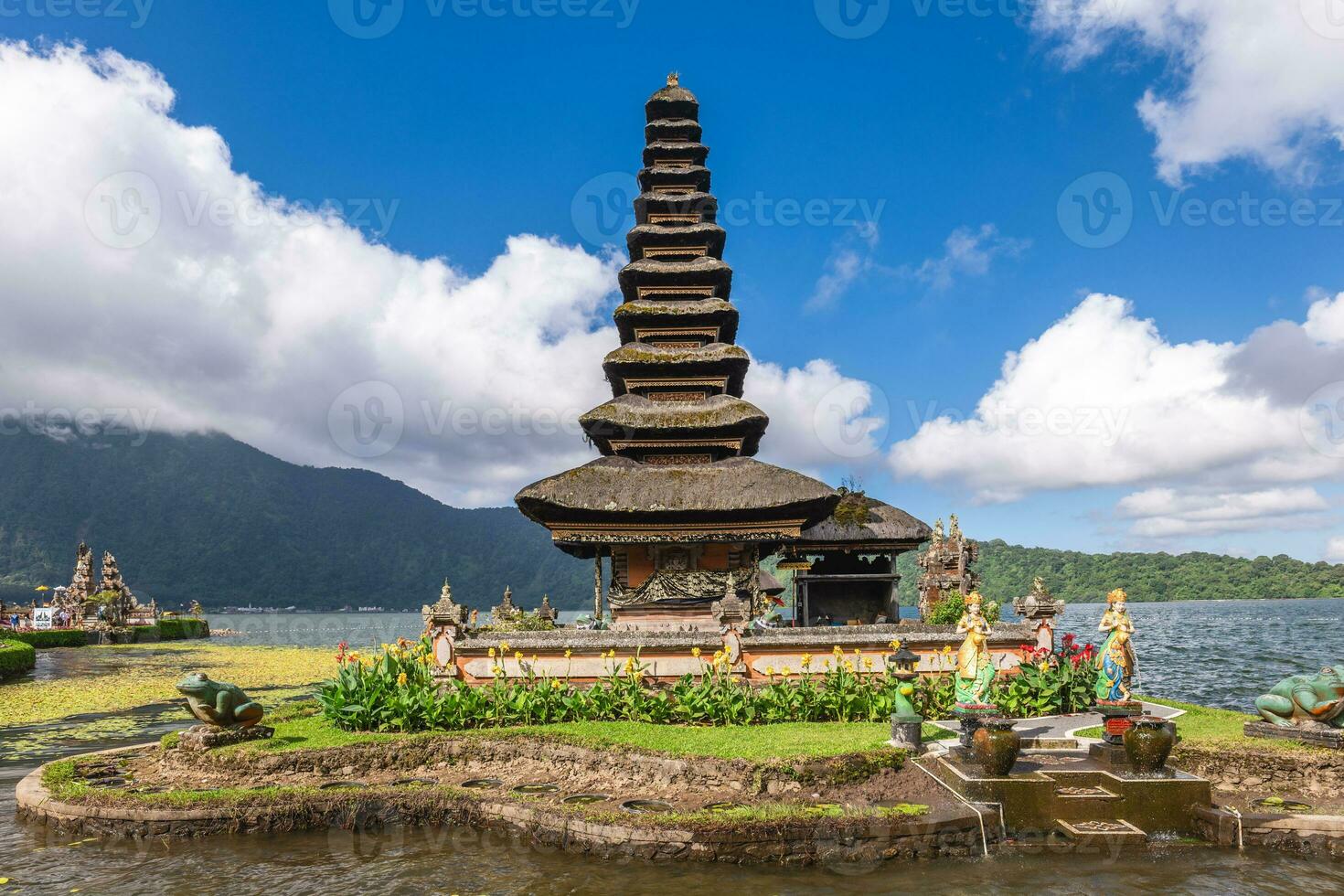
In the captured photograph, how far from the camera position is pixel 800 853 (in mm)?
9461

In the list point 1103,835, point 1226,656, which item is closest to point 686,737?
point 1103,835

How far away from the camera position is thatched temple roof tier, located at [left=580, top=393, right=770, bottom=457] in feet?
74.0

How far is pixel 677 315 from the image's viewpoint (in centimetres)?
2527

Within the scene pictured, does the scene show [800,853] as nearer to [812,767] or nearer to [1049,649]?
[812,767]

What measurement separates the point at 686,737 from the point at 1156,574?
15234 cm

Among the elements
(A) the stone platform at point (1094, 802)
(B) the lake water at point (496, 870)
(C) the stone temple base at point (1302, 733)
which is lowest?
(B) the lake water at point (496, 870)

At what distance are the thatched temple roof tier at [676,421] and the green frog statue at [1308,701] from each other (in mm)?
12919

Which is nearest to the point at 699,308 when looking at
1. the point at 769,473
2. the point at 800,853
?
the point at 769,473

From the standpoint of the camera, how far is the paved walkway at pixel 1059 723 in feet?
41.3

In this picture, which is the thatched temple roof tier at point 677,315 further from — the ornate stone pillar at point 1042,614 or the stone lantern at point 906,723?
the stone lantern at point 906,723

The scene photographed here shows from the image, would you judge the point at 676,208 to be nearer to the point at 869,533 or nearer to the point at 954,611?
the point at 869,533

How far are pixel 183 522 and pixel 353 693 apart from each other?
200290 millimetres

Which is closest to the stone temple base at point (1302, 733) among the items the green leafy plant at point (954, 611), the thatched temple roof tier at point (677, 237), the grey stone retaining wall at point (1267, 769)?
the grey stone retaining wall at point (1267, 769)

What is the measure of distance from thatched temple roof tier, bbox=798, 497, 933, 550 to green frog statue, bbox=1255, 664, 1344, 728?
480 inches
